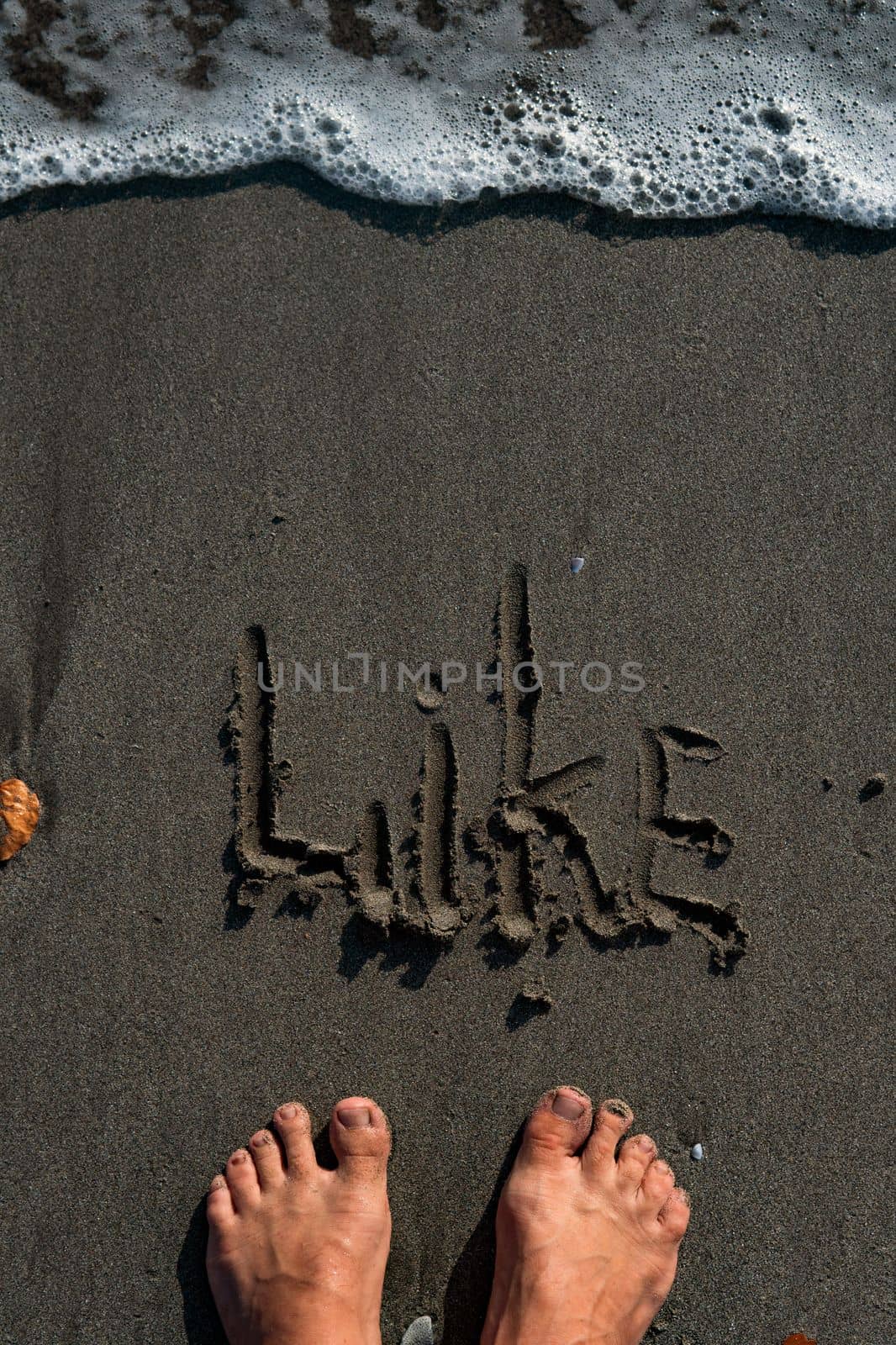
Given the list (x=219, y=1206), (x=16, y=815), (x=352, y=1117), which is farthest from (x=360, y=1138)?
(x=16, y=815)

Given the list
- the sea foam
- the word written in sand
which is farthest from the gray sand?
the sea foam

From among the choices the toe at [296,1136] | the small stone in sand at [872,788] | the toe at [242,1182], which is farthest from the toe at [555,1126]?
the small stone in sand at [872,788]

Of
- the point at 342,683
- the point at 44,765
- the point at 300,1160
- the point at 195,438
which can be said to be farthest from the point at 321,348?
the point at 300,1160

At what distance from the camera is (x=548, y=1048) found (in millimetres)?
2285

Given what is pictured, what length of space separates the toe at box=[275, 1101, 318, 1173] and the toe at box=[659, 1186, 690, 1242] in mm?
1000

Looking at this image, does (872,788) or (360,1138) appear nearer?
(360,1138)

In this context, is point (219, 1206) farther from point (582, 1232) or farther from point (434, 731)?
point (434, 731)

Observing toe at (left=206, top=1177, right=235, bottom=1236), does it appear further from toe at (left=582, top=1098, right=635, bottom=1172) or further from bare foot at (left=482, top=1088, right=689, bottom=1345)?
toe at (left=582, top=1098, right=635, bottom=1172)

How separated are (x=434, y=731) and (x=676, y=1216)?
1526 millimetres

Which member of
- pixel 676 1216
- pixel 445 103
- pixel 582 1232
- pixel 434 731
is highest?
pixel 445 103

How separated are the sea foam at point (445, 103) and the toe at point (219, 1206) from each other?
2907 mm

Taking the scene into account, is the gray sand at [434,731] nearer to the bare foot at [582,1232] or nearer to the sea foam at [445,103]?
the bare foot at [582,1232]

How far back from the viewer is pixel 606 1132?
2.29 metres

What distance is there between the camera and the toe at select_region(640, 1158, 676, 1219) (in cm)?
228
